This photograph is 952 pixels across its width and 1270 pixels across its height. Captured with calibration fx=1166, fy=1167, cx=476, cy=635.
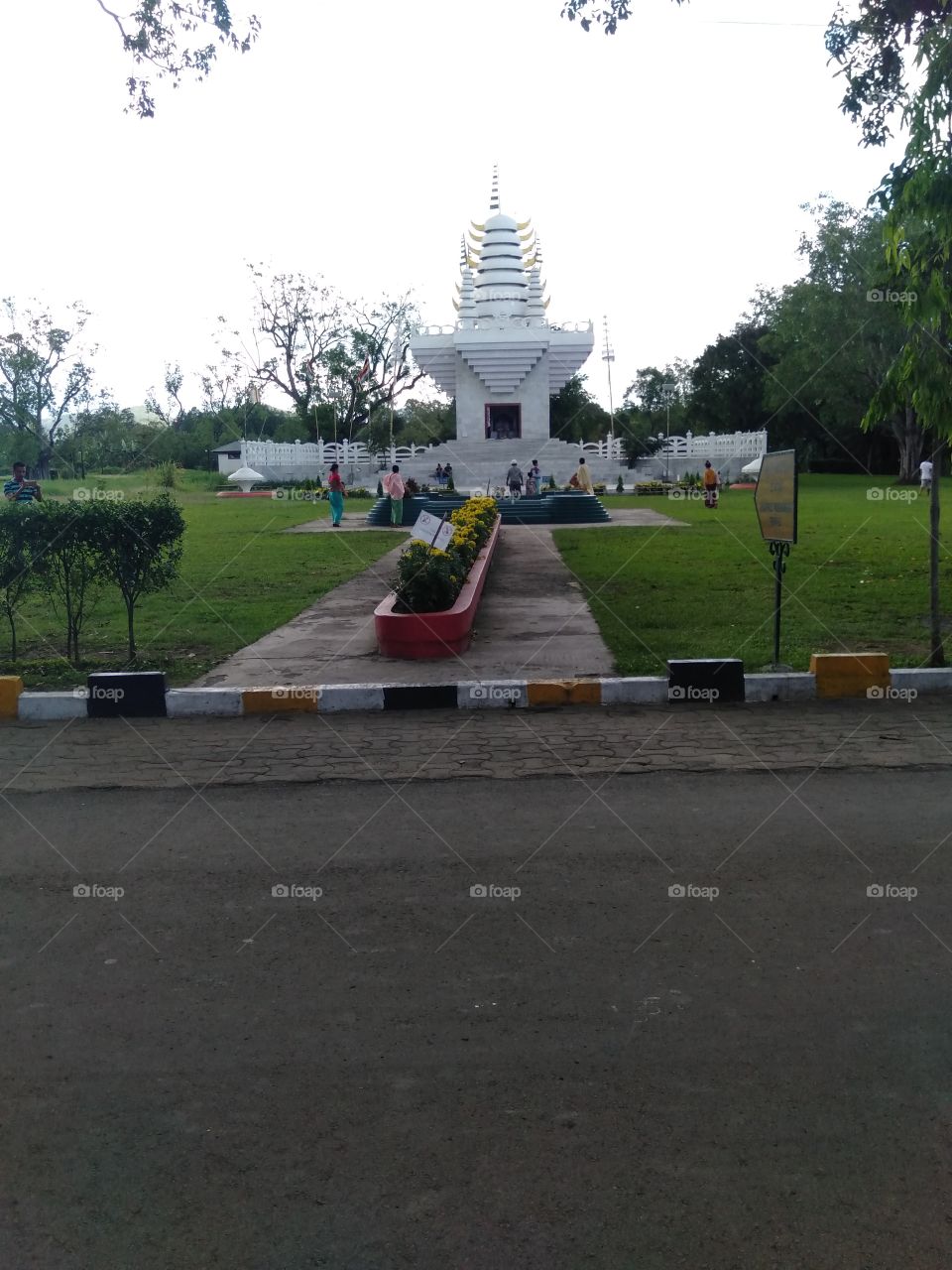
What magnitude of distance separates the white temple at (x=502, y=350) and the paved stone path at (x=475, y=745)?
38.6 meters

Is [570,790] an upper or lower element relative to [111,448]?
lower

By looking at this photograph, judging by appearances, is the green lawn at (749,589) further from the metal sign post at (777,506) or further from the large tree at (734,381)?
the large tree at (734,381)

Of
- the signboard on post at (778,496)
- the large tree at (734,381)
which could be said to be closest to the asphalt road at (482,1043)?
the signboard on post at (778,496)

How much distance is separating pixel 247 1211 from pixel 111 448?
52.4 meters

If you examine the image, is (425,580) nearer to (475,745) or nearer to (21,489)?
(475,745)

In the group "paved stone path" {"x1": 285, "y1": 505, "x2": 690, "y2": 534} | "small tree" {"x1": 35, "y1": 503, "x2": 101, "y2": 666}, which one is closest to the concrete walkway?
"small tree" {"x1": 35, "y1": 503, "x2": 101, "y2": 666}

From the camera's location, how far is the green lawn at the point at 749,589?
10172 millimetres

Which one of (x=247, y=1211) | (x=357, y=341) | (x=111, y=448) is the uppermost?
(x=357, y=341)

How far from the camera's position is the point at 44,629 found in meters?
11.9

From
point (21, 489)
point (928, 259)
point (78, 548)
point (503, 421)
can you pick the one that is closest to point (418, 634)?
point (78, 548)

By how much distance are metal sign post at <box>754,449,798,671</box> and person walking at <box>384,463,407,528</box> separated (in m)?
16.9

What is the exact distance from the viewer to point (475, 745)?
724 centimetres

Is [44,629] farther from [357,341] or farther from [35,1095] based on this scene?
[357,341]

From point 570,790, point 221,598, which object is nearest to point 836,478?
point 221,598
